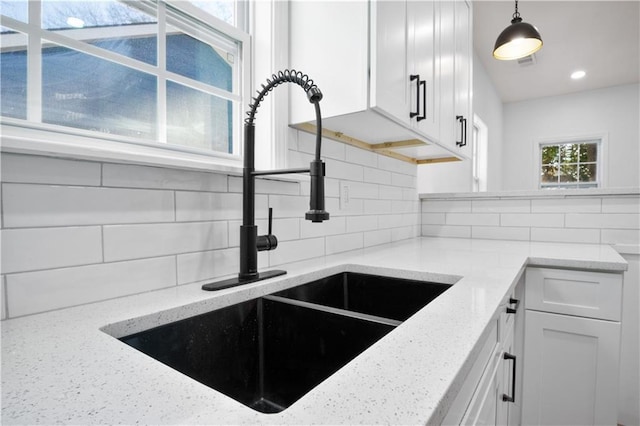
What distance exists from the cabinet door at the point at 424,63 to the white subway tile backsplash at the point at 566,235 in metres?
0.96

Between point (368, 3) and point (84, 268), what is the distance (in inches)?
41.8

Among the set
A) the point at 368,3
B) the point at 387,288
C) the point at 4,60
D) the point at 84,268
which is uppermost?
the point at 368,3

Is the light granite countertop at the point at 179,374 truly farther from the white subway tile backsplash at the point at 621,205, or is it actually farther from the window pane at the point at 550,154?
the window pane at the point at 550,154

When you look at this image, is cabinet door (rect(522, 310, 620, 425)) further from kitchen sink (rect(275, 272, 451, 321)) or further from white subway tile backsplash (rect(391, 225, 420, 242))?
white subway tile backsplash (rect(391, 225, 420, 242))

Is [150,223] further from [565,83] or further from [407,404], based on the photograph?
[565,83]

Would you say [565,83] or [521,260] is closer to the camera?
[521,260]

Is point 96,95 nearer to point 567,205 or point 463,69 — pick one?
point 463,69

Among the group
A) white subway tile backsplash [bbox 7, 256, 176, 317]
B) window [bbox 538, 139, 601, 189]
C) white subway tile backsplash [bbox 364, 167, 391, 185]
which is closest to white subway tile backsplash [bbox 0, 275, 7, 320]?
white subway tile backsplash [bbox 7, 256, 176, 317]

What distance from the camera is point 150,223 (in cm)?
81

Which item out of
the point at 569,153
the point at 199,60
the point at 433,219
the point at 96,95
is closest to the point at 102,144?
the point at 96,95

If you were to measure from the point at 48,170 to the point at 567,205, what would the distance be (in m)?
2.27

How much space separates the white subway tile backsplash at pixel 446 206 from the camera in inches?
85.4

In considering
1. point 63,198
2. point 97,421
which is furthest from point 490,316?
point 63,198

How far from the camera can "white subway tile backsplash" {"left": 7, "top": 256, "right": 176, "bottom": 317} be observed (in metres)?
0.62
